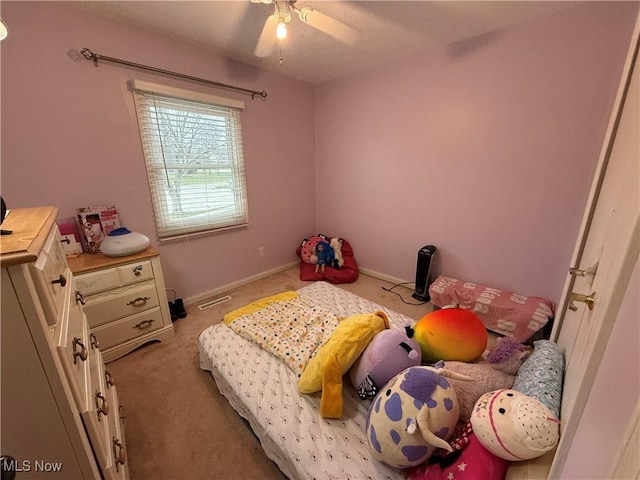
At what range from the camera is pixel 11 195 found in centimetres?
170

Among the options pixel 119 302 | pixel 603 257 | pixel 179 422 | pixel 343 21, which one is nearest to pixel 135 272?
pixel 119 302

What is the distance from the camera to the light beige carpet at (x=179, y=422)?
1.20 metres

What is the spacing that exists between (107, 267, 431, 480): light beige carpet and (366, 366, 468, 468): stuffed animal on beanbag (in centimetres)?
63

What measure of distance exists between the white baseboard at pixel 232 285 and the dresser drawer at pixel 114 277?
778 millimetres

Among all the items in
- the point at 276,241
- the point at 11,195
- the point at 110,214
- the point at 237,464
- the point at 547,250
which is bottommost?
the point at 237,464

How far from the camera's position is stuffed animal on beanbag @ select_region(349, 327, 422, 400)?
1.15 meters

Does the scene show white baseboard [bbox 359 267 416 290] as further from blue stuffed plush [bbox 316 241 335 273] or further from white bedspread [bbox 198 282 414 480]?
white bedspread [bbox 198 282 414 480]

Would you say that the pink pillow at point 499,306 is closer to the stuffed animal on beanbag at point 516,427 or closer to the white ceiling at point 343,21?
the stuffed animal on beanbag at point 516,427

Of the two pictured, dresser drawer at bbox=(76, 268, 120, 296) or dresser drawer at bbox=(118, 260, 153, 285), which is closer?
dresser drawer at bbox=(76, 268, 120, 296)

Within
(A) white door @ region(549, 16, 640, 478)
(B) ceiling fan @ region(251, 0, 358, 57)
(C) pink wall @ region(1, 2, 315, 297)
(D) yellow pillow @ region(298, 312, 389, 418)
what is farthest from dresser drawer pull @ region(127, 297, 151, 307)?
(A) white door @ region(549, 16, 640, 478)

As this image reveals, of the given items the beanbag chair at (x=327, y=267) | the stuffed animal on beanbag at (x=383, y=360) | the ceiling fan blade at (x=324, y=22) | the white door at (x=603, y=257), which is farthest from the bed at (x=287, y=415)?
the ceiling fan blade at (x=324, y=22)

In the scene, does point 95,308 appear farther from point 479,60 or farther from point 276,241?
point 479,60

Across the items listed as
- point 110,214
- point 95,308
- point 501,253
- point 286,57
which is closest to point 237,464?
point 95,308

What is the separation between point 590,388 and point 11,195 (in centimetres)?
295
